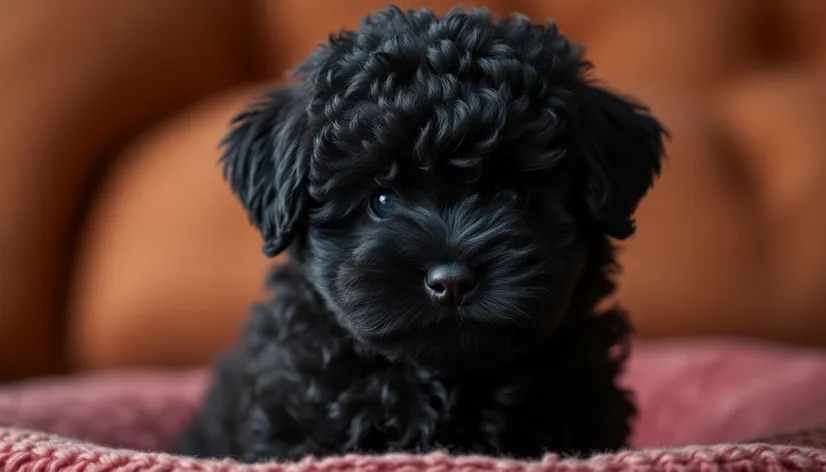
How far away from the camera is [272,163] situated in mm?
2016

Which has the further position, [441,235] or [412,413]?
[412,413]

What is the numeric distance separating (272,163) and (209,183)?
63.8 inches

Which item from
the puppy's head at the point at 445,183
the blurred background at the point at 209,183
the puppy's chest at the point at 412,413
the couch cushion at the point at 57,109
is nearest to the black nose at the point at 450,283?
the puppy's head at the point at 445,183

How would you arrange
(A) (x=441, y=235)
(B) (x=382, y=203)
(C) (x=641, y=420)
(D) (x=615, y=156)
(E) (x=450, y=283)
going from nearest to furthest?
(E) (x=450, y=283) < (A) (x=441, y=235) < (B) (x=382, y=203) < (D) (x=615, y=156) < (C) (x=641, y=420)

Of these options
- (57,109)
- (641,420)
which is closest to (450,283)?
(641,420)

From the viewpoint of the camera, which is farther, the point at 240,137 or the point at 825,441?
the point at 240,137

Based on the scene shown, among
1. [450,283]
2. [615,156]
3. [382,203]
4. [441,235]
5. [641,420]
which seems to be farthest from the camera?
[641,420]

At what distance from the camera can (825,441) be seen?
1783mm

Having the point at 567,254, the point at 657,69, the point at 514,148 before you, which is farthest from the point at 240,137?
the point at 657,69

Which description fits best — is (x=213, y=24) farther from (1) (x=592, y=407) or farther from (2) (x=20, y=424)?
(1) (x=592, y=407)

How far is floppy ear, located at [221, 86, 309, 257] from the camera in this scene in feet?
6.24

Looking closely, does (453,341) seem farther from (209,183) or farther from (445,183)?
(209,183)

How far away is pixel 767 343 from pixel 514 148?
220 centimetres

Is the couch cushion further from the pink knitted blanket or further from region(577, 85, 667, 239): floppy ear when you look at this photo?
region(577, 85, 667, 239): floppy ear
